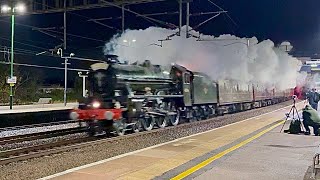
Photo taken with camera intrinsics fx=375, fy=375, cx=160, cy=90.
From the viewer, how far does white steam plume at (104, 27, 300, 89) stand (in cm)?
1883

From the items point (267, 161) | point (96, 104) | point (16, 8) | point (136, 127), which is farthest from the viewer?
point (16, 8)

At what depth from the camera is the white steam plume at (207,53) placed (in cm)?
1883

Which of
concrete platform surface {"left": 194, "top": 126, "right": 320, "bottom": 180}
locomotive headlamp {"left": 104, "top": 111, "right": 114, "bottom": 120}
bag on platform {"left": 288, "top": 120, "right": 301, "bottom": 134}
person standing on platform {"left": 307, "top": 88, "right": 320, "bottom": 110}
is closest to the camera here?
concrete platform surface {"left": 194, "top": 126, "right": 320, "bottom": 180}

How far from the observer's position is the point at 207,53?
896 inches

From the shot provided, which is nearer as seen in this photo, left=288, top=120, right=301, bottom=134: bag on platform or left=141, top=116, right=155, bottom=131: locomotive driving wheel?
left=288, top=120, right=301, bottom=134: bag on platform

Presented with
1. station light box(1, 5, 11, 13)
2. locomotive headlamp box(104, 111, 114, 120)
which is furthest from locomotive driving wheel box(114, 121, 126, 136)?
station light box(1, 5, 11, 13)

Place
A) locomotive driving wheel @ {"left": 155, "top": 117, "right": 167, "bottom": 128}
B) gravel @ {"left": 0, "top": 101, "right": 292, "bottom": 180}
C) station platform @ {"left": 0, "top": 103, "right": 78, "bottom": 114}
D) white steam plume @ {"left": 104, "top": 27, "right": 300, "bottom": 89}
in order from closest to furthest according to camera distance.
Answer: gravel @ {"left": 0, "top": 101, "right": 292, "bottom": 180}
locomotive driving wheel @ {"left": 155, "top": 117, "right": 167, "bottom": 128}
white steam plume @ {"left": 104, "top": 27, "right": 300, "bottom": 89}
station platform @ {"left": 0, "top": 103, "right": 78, "bottom": 114}

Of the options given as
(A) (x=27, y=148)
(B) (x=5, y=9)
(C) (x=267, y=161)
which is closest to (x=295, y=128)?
(C) (x=267, y=161)

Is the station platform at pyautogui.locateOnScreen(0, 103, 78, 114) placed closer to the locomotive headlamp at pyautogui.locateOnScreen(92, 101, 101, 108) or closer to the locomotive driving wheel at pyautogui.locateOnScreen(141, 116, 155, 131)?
the locomotive driving wheel at pyautogui.locateOnScreen(141, 116, 155, 131)

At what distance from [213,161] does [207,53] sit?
15.0m

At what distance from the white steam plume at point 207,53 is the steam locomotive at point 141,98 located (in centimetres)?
95

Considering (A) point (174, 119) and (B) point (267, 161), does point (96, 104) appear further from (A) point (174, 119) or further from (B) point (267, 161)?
(B) point (267, 161)

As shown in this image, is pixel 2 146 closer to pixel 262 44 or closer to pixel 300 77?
pixel 262 44

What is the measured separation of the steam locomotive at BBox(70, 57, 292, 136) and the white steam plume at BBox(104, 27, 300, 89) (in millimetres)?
954
